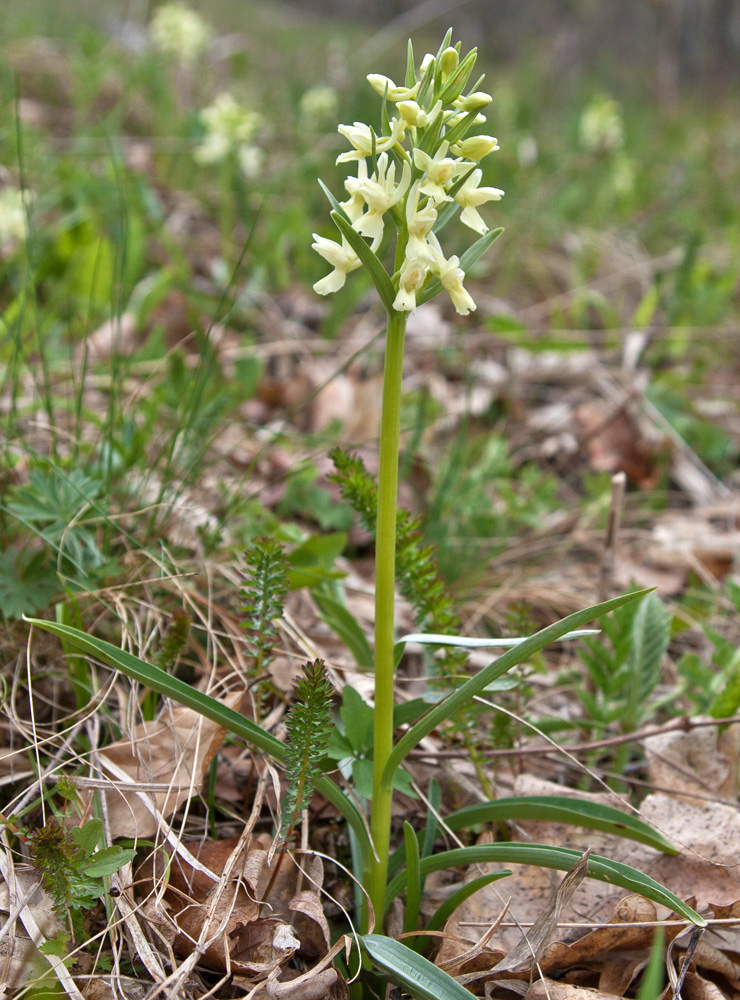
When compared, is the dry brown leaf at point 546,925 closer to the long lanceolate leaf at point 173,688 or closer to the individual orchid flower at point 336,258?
the long lanceolate leaf at point 173,688

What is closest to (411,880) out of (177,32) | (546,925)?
(546,925)

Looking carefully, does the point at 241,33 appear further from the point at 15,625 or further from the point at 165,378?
the point at 15,625

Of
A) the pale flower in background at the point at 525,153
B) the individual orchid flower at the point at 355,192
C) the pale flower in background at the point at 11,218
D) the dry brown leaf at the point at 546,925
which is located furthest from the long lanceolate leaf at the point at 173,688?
the pale flower in background at the point at 525,153

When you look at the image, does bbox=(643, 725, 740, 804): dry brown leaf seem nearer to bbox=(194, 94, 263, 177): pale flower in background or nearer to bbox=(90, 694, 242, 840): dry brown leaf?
bbox=(90, 694, 242, 840): dry brown leaf

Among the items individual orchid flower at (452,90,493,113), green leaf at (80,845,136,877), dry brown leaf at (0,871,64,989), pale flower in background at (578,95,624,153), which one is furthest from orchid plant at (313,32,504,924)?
pale flower in background at (578,95,624,153)

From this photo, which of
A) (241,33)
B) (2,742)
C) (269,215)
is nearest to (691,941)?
(2,742)
